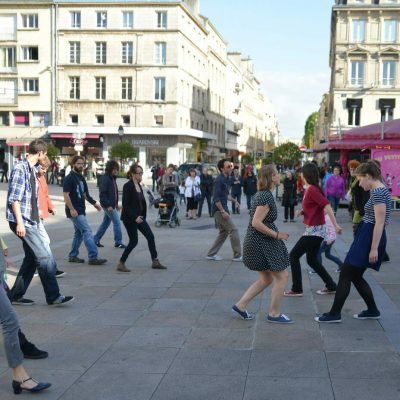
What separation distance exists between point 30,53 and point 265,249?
51167 mm

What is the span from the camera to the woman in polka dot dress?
642cm

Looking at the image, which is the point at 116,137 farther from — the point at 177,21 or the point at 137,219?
the point at 137,219

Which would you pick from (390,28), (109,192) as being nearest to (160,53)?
(390,28)

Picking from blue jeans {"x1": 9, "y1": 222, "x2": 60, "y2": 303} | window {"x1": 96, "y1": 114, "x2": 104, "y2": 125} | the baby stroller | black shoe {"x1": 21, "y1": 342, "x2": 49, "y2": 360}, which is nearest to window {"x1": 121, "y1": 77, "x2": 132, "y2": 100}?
window {"x1": 96, "y1": 114, "x2": 104, "y2": 125}

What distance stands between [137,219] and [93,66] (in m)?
46.3

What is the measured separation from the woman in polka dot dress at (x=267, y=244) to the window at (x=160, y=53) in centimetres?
4824

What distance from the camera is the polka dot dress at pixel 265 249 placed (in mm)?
6461

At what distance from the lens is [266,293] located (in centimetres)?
823

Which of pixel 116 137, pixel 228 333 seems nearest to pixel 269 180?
pixel 228 333

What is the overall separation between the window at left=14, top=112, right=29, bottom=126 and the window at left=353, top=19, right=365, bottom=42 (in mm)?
30076

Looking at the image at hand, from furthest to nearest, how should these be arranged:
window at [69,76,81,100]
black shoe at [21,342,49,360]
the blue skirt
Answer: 1. window at [69,76,81,100]
2. the blue skirt
3. black shoe at [21,342,49,360]

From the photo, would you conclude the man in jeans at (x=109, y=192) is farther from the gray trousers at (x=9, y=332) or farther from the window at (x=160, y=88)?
the window at (x=160, y=88)

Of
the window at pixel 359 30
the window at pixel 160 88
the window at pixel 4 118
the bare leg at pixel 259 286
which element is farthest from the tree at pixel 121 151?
the bare leg at pixel 259 286

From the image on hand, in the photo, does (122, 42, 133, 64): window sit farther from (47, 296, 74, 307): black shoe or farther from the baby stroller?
(47, 296, 74, 307): black shoe
